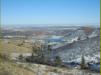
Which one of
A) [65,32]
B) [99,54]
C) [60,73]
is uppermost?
[65,32]

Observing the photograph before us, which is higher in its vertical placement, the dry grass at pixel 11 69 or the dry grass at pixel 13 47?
the dry grass at pixel 13 47

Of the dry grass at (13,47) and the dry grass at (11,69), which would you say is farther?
the dry grass at (13,47)

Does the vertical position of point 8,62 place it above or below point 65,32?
below

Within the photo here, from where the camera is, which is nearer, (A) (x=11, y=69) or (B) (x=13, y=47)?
(A) (x=11, y=69)

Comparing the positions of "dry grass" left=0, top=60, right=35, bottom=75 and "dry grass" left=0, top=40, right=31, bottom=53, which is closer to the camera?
"dry grass" left=0, top=60, right=35, bottom=75

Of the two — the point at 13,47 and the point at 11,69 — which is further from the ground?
the point at 13,47

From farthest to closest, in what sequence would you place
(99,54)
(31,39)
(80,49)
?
1. (31,39)
2. (80,49)
3. (99,54)

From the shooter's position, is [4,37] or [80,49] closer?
[80,49]

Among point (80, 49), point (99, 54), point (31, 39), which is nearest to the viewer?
point (99, 54)

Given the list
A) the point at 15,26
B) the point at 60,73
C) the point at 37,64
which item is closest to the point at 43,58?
the point at 37,64

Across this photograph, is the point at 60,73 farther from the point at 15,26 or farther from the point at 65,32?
the point at 15,26

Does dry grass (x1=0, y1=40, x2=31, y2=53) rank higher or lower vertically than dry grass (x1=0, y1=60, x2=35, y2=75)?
higher
